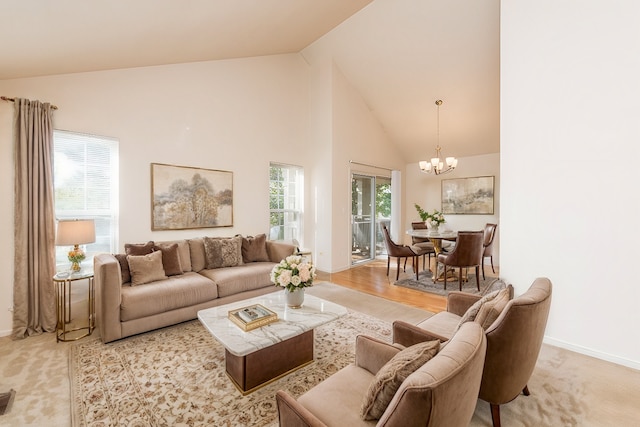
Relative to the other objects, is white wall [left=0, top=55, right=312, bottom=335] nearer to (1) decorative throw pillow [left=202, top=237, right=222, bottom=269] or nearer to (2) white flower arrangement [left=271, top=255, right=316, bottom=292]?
(1) decorative throw pillow [left=202, top=237, right=222, bottom=269]

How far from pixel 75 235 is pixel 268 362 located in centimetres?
239

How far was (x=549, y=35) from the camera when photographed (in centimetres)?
272

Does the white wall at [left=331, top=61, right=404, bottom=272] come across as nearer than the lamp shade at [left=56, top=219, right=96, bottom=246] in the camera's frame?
No

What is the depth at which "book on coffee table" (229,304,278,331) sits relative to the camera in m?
2.12

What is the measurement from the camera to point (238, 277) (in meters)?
3.58

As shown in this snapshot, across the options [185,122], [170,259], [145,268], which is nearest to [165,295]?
[145,268]

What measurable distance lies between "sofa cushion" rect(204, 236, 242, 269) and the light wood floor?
190cm

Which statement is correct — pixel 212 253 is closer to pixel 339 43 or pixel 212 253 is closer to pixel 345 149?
pixel 345 149

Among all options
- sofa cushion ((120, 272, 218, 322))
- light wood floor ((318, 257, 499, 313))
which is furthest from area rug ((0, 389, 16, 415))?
light wood floor ((318, 257, 499, 313))

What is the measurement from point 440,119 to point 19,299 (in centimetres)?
705

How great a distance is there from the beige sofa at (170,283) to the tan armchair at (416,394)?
88.8 inches

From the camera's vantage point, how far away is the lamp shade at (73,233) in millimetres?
2789

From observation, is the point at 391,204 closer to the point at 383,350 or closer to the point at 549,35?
the point at 549,35

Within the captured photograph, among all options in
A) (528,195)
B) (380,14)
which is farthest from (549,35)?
(380,14)
